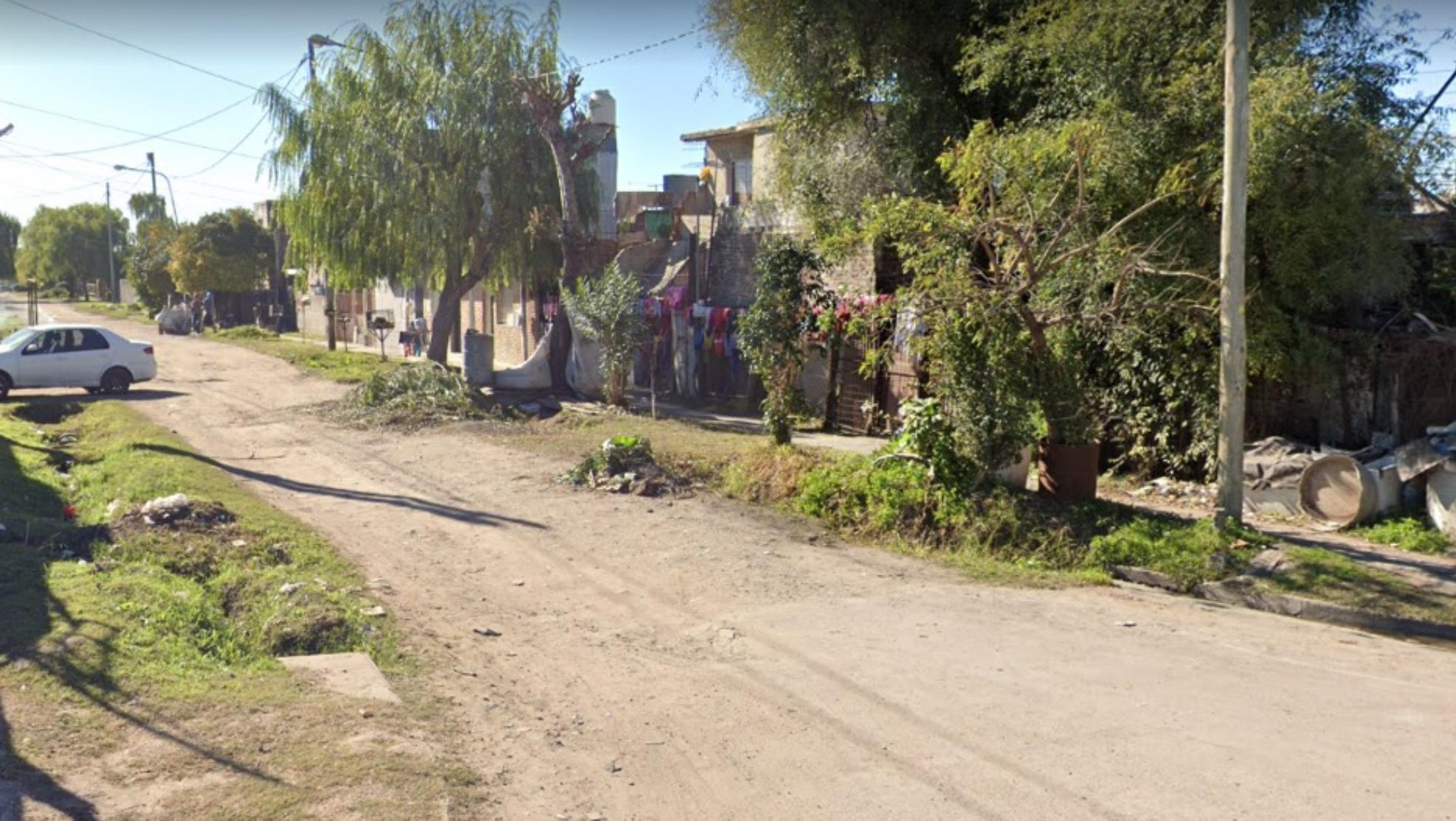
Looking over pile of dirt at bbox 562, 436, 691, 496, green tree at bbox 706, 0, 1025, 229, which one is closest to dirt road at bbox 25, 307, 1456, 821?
pile of dirt at bbox 562, 436, 691, 496

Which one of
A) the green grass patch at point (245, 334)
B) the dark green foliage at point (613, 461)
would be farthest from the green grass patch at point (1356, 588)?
the green grass patch at point (245, 334)

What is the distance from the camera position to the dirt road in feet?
17.7

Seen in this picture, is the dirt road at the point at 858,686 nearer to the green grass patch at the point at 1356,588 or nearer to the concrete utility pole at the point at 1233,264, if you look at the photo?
the green grass patch at the point at 1356,588

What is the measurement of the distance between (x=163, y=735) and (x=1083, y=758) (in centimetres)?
458

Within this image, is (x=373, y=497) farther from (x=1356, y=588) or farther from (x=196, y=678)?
(x=1356, y=588)

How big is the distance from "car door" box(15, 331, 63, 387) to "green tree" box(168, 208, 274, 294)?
82.9 feet

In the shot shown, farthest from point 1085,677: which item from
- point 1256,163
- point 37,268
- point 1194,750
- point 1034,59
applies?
point 37,268

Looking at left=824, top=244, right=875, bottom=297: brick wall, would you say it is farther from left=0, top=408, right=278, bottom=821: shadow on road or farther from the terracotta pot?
left=0, top=408, right=278, bottom=821: shadow on road

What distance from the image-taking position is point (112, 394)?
23.0m

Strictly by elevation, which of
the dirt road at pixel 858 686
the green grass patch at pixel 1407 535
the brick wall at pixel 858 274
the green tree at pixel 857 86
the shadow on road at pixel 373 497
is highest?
the green tree at pixel 857 86

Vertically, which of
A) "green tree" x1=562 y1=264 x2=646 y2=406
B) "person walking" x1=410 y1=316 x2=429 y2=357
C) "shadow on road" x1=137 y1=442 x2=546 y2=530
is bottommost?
"shadow on road" x1=137 y1=442 x2=546 y2=530

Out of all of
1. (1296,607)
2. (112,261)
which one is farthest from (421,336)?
(112,261)

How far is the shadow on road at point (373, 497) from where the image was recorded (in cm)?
1218

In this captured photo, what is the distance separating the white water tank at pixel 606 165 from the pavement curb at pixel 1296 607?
18946 millimetres
